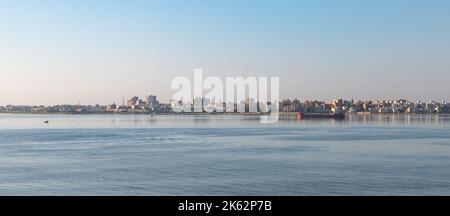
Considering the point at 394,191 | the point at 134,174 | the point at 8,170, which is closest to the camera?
the point at 394,191

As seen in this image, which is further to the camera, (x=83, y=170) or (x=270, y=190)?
(x=83, y=170)

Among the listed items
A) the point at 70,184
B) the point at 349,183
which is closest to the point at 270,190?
the point at 349,183

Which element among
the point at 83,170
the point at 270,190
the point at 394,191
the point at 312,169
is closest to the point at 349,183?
the point at 394,191
